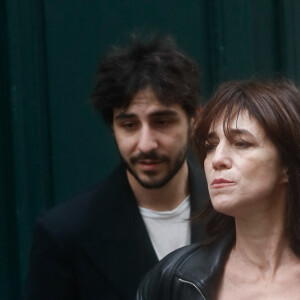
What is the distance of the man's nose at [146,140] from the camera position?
11.4 feet

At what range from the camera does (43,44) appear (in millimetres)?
4082

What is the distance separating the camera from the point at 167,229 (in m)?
3.55

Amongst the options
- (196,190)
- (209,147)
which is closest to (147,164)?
(196,190)

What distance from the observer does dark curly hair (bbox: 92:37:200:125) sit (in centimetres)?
360

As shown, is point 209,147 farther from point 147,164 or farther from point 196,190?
point 196,190

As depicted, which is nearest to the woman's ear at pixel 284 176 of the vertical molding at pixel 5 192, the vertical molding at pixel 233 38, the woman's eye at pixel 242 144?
the woman's eye at pixel 242 144

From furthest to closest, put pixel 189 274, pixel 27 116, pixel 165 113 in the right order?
pixel 27 116 < pixel 165 113 < pixel 189 274

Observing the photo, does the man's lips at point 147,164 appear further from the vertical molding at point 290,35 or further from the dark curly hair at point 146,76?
the vertical molding at point 290,35

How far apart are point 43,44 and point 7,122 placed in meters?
0.37

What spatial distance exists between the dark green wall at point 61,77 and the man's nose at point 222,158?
1613mm

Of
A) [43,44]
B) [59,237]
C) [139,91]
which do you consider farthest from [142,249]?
[43,44]

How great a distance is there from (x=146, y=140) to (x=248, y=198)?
1.03m

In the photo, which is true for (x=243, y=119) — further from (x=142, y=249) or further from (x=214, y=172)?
(x=142, y=249)

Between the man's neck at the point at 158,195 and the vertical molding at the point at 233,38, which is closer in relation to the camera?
the man's neck at the point at 158,195
